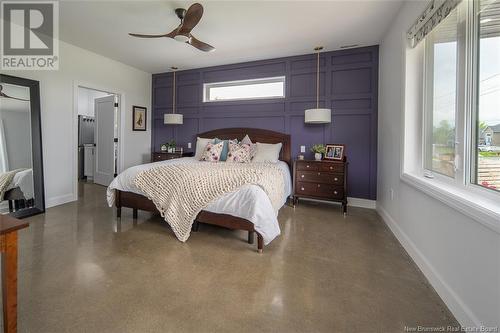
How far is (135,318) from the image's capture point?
143 centimetres

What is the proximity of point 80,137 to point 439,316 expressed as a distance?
7.93m

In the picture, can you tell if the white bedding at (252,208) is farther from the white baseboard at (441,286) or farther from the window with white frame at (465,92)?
the window with white frame at (465,92)

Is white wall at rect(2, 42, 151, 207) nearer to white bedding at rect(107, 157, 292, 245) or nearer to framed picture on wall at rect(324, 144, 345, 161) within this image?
white bedding at rect(107, 157, 292, 245)

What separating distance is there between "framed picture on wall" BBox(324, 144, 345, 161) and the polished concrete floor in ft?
4.41

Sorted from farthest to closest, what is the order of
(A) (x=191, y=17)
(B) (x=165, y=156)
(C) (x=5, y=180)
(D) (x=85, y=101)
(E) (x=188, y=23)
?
1. (D) (x=85, y=101)
2. (B) (x=165, y=156)
3. (C) (x=5, y=180)
4. (E) (x=188, y=23)
5. (A) (x=191, y=17)

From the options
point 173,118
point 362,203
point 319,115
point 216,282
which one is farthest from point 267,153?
point 216,282

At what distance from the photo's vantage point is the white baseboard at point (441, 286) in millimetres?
1354

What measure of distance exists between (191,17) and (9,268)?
243 centimetres

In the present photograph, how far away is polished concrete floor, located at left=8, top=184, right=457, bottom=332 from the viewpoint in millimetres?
1420

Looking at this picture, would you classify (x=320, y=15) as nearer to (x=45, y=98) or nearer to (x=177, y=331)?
(x=177, y=331)

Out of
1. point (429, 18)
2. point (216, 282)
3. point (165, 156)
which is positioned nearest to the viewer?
point (216, 282)

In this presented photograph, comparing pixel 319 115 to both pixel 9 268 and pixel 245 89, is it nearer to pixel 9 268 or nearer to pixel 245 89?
pixel 245 89

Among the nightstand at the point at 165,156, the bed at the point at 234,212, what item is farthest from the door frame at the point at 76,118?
the bed at the point at 234,212

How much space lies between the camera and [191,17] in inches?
93.3
